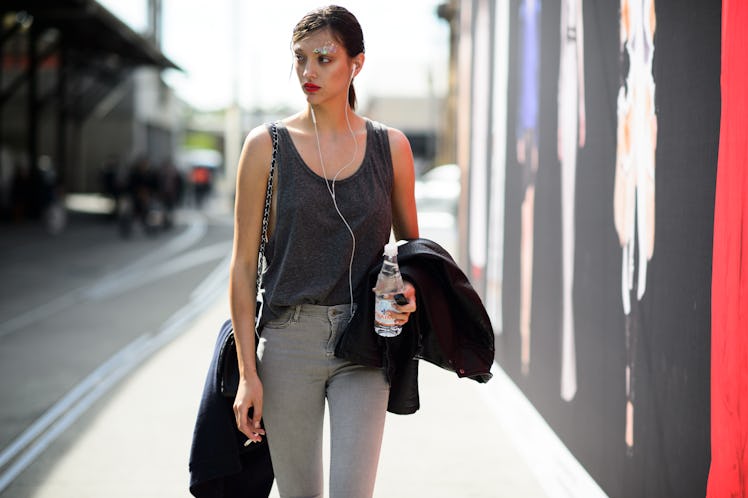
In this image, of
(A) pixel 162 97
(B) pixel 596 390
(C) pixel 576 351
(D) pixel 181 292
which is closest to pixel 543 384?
(C) pixel 576 351

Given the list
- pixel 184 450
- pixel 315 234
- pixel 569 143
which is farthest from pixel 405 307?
pixel 184 450

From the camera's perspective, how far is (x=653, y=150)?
4.04m

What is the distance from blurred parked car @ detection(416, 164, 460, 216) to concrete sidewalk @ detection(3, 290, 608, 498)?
20797 millimetres

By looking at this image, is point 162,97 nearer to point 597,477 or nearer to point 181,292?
point 181,292

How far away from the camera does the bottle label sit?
114 inches

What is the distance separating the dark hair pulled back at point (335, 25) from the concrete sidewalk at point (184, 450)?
2683 mm

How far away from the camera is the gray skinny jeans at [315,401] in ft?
9.66

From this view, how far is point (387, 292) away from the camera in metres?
2.90

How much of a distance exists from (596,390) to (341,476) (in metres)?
2.31

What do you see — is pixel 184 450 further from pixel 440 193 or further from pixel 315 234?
pixel 440 193

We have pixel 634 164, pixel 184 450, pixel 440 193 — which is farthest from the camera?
pixel 440 193

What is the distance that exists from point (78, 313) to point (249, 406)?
29.6 ft

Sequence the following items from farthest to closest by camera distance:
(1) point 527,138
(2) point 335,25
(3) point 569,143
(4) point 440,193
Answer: (4) point 440,193 → (1) point 527,138 → (3) point 569,143 → (2) point 335,25

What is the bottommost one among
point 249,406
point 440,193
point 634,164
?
point 440,193
